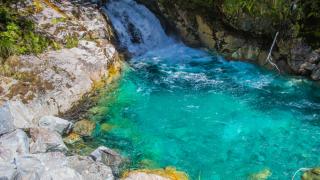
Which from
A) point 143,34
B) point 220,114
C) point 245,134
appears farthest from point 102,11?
point 245,134

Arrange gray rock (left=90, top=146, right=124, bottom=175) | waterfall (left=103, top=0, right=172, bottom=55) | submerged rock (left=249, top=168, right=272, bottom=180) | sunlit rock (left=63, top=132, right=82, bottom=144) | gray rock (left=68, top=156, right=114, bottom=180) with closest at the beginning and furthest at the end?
1. gray rock (left=68, top=156, right=114, bottom=180)
2. submerged rock (left=249, top=168, right=272, bottom=180)
3. gray rock (left=90, top=146, right=124, bottom=175)
4. sunlit rock (left=63, top=132, right=82, bottom=144)
5. waterfall (left=103, top=0, right=172, bottom=55)

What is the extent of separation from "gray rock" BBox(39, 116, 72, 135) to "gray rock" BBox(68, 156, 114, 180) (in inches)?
43.2

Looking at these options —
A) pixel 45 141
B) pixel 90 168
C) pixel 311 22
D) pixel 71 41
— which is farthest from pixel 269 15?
pixel 45 141

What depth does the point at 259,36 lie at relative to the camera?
11719 millimetres

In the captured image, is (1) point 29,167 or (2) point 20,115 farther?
(2) point 20,115

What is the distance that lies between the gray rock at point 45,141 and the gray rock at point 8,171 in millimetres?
755

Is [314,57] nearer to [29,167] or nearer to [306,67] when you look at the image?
[306,67]

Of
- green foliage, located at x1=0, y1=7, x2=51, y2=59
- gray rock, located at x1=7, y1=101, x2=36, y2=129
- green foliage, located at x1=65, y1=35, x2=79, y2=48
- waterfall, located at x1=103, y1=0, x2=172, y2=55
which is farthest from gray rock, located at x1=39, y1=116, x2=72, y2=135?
waterfall, located at x1=103, y1=0, x2=172, y2=55

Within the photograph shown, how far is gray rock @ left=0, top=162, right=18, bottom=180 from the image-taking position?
A: 685cm

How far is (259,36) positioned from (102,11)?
193 inches

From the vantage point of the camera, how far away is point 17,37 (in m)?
10.5

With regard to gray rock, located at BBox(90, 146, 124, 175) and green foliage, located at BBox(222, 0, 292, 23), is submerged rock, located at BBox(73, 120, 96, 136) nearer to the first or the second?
gray rock, located at BBox(90, 146, 124, 175)

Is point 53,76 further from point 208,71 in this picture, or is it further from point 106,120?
point 208,71

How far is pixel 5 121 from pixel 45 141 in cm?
94
